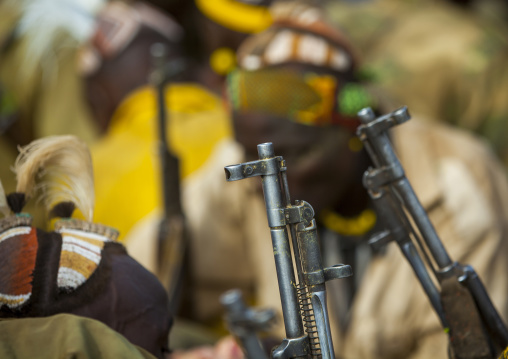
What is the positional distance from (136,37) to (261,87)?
899mm

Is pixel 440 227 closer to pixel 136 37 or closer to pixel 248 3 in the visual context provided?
pixel 248 3

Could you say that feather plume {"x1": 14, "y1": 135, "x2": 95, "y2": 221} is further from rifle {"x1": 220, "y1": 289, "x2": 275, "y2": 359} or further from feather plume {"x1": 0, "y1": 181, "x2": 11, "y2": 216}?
rifle {"x1": 220, "y1": 289, "x2": 275, "y2": 359}

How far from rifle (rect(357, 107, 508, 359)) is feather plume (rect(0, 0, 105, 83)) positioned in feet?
6.39

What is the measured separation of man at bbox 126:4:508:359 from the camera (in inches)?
55.0

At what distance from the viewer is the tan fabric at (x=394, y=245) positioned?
139 cm

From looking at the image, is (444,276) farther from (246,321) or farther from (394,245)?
(394,245)

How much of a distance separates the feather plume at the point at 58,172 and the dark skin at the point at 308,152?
30.3 inches

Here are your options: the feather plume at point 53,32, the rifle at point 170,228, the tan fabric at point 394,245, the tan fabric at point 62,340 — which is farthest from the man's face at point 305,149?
the feather plume at point 53,32

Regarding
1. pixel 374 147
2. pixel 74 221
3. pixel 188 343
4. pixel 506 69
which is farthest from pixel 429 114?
pixel 74 221

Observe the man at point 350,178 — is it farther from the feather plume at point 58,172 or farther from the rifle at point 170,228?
the feather plume at point 58,172

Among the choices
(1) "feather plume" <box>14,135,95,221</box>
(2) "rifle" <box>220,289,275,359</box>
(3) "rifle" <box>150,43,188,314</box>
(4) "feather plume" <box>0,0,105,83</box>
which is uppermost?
(4) "feather plume" <box>0,0,105,83</box>

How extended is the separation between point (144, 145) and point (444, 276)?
4.52 ft

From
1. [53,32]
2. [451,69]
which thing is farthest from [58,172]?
[53,32]

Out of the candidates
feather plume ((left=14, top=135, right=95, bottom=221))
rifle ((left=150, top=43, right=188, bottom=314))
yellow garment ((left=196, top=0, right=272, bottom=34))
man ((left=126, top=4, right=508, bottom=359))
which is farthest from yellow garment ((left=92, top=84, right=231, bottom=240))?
feather plume ((left=14, top=135, right=95, bottom=221))
